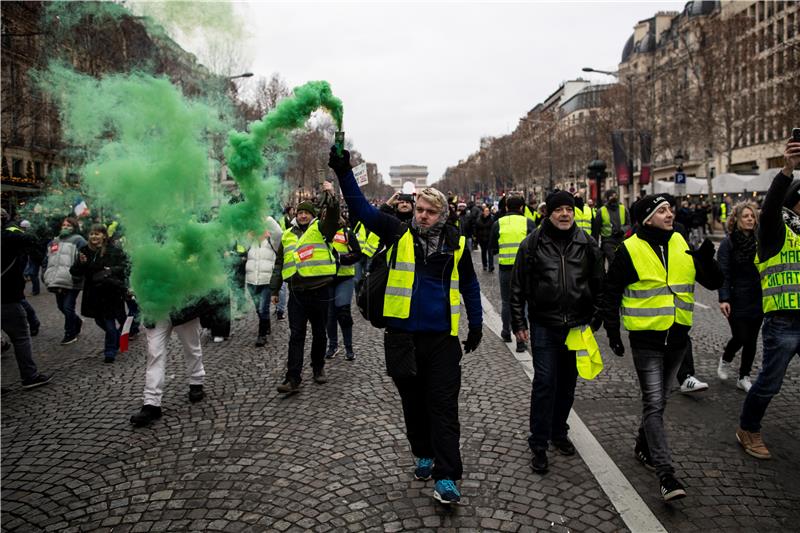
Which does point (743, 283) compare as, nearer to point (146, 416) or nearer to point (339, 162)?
point (339, 162)

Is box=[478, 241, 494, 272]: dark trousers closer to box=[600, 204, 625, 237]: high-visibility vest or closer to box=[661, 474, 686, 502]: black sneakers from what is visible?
box=[600, 204, 625, 237]: high-visibility vest

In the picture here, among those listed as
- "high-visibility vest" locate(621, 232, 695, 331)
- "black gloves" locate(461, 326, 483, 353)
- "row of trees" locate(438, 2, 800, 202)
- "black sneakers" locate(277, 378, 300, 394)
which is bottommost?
"black sneakers" locate(277, 378, 300, 394)

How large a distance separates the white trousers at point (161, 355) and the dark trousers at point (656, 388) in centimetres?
405

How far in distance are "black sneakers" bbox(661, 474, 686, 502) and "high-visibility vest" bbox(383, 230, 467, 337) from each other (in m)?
1.57

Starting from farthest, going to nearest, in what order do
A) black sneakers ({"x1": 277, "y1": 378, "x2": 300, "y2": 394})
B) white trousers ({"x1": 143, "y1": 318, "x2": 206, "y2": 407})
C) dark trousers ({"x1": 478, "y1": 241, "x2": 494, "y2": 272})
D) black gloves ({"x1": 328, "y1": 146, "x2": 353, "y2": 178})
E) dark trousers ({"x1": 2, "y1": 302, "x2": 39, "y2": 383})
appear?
1. dark trousers ({"x1": 478, "y1": 241, "x2": 494, "y2": 272})
2. dark trousers ({"x1": 2, "y1": 302, "x2": 39, "y2": 383})
3. black sneakers ({"x1": 277, "y1": 378, "x2": 300, "y2": 394})
4. white trousers ({"x1": 143, "y1": 318, "x2": 206, "y2": 407})
5. black gloves ({"x1": 328, "y1": 146, "x2": 353, "y2": 178})

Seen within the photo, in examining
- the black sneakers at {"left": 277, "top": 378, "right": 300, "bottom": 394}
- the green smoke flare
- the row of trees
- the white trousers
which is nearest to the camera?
the green smoke flare

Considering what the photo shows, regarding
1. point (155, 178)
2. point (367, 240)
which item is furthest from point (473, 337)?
point (367, 240)

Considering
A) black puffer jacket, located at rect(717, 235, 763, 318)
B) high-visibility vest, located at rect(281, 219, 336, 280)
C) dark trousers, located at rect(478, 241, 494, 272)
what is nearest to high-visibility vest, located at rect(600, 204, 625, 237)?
black puffer jacket, located at rect(717, 235, 763, 318)

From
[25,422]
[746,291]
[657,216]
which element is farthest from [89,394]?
[746,291]

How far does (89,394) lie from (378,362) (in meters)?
3.16

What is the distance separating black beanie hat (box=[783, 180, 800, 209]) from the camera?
12.7 ft

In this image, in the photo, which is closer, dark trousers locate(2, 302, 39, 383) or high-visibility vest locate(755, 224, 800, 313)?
high-visibility vest locate(755, 224, 800, 313)

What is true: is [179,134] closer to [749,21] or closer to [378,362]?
[378,362]

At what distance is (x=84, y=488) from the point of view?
3811 millimetres
